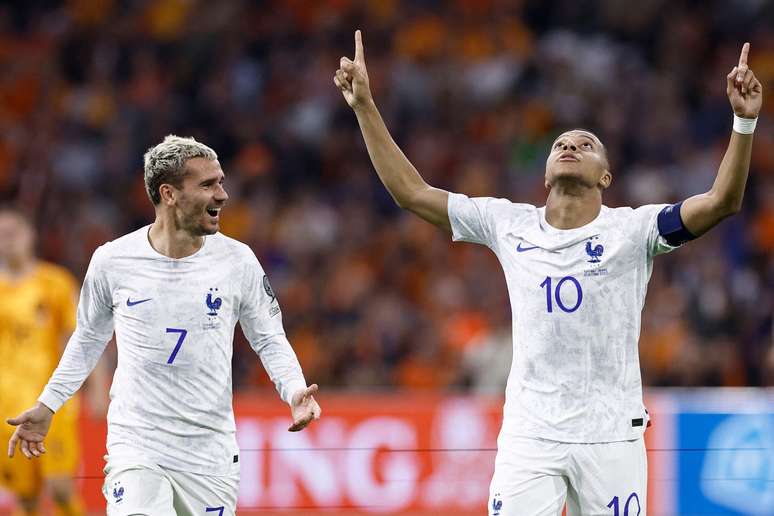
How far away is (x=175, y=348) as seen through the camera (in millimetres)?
6047

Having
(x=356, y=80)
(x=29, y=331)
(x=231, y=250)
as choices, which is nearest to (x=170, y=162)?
(x=231, y=250)

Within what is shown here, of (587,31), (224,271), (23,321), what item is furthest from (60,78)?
(224,271)

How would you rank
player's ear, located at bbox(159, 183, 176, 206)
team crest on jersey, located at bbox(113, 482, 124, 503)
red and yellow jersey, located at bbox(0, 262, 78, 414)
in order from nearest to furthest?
team crest on jersey, located at bbox(113, 482, 124, 503) < player's ear, located at bbox(159, 183, 176, 206) < red and yellow jersey, located at bbox(0, 262, 78, 414)

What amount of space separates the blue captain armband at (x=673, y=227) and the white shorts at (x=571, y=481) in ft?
2.85

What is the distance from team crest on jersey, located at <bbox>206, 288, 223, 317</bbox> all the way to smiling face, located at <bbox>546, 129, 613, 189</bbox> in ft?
5.00

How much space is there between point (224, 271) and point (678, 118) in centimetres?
1101

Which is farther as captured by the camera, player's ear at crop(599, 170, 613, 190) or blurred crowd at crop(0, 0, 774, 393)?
blurred crowd at crop(0, 0, 774, 393)

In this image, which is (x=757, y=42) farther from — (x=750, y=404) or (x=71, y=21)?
(x=71, y=21)

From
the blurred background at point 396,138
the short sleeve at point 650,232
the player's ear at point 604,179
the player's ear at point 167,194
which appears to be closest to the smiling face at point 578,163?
the player's ear at point 604,179

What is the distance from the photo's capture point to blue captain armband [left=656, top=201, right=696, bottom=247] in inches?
231

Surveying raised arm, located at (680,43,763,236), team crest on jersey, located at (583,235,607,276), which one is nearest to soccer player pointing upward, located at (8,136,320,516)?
team crest on jersey, located at (583,235,607,276)

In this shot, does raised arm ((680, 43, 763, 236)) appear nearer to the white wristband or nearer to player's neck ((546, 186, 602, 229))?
the white wristband

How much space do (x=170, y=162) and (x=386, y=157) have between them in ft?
3.13

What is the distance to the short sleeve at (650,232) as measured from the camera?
598cm
